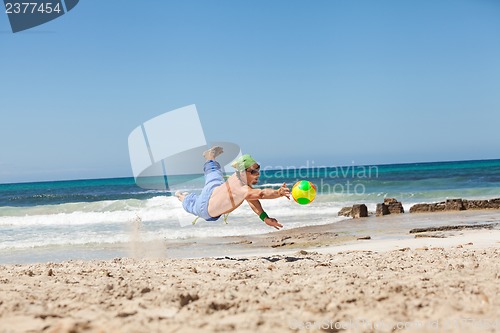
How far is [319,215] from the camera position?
18.7 metres

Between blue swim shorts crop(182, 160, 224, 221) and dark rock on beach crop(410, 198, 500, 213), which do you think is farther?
dark rock on beach crop(410, 198, 500, 213)

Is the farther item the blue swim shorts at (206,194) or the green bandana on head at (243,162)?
the blue swim shorts at (206,194)

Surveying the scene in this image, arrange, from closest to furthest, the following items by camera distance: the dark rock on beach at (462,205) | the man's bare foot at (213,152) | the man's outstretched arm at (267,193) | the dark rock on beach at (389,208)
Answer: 1. the man's outstretched arm at (267,193)
2. the man's bare foot at (213,152)
3. the dark rock on beach at (462,205)
4. the dark rock on beach at (389,208)

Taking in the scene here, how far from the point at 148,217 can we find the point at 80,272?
15.2m

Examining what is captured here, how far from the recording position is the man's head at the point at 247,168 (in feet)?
22.7

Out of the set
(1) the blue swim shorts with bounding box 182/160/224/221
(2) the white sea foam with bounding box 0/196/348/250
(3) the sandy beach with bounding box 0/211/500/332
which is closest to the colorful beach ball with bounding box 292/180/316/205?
(3) the sandy beach with bounding box 0/211/500/332

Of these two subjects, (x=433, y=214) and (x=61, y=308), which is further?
(x=433, y=214)

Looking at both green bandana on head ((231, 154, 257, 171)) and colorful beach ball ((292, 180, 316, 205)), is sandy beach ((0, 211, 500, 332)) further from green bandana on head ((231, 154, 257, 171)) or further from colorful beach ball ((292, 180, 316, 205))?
green bandana on head ((231, 154, 257, 171))

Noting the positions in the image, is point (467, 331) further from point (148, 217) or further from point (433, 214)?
point (148, 217)

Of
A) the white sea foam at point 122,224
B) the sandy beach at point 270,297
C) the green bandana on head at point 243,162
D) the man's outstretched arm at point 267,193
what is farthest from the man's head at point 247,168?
the white sea foam at point 122,224

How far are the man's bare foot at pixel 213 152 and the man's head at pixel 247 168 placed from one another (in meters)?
0.55

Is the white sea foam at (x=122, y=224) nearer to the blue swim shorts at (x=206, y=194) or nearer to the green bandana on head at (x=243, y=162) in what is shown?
the blue swim shorts at (x=206, y=194)

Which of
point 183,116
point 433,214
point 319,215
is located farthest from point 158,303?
point 319,215

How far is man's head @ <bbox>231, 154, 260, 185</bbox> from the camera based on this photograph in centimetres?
691
